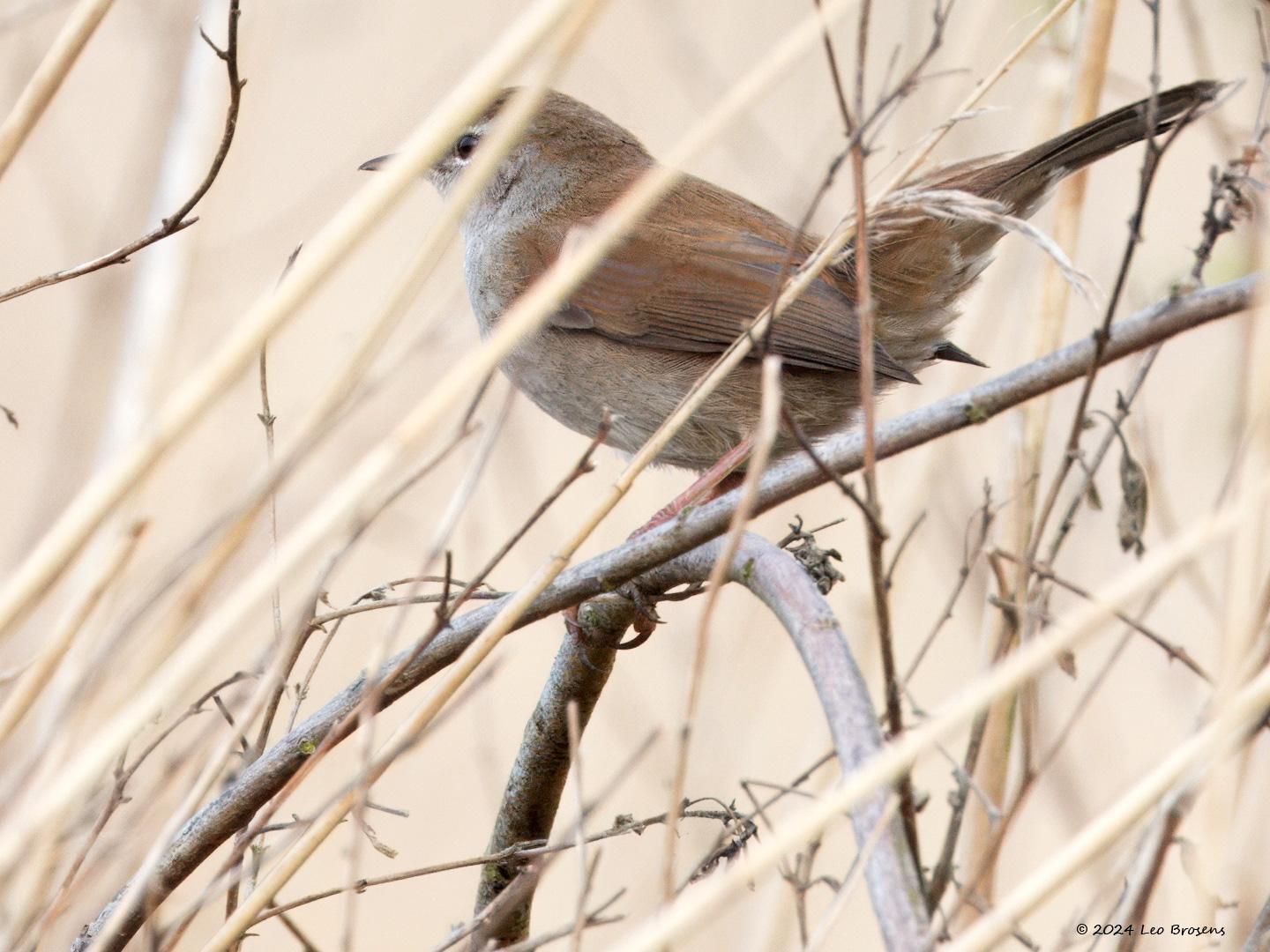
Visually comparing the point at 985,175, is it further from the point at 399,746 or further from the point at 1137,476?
the point at 399,746

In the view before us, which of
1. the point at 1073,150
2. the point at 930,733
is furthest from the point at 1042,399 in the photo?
the point at 930,733

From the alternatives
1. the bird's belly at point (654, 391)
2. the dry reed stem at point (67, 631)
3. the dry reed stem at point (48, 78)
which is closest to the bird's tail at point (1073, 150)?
the bird's belly at point (654, 391)

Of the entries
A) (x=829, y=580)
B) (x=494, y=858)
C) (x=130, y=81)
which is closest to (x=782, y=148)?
(x=130, y=81)

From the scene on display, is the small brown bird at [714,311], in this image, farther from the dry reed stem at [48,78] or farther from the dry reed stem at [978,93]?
the dry reed stem at [48,78]

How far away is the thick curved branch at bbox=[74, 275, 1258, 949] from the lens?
1245 millimetres

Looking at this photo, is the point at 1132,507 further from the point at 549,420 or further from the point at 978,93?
the point at 549,420

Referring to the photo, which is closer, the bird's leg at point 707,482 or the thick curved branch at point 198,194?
the thick curved branch at point 198,194

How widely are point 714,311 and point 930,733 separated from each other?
229 cm

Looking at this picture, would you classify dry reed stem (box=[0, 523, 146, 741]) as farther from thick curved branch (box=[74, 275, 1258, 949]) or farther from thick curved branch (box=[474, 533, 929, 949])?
thick curved branch (box=[474, 533, 929, 949])

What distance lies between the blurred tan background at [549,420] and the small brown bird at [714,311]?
161 mm

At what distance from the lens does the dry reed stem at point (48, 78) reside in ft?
4.28

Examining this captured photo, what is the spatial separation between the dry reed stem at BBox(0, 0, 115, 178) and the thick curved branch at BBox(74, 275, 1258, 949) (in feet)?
2.45

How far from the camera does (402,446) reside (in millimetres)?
1223

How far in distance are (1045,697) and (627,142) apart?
2.03 meters
